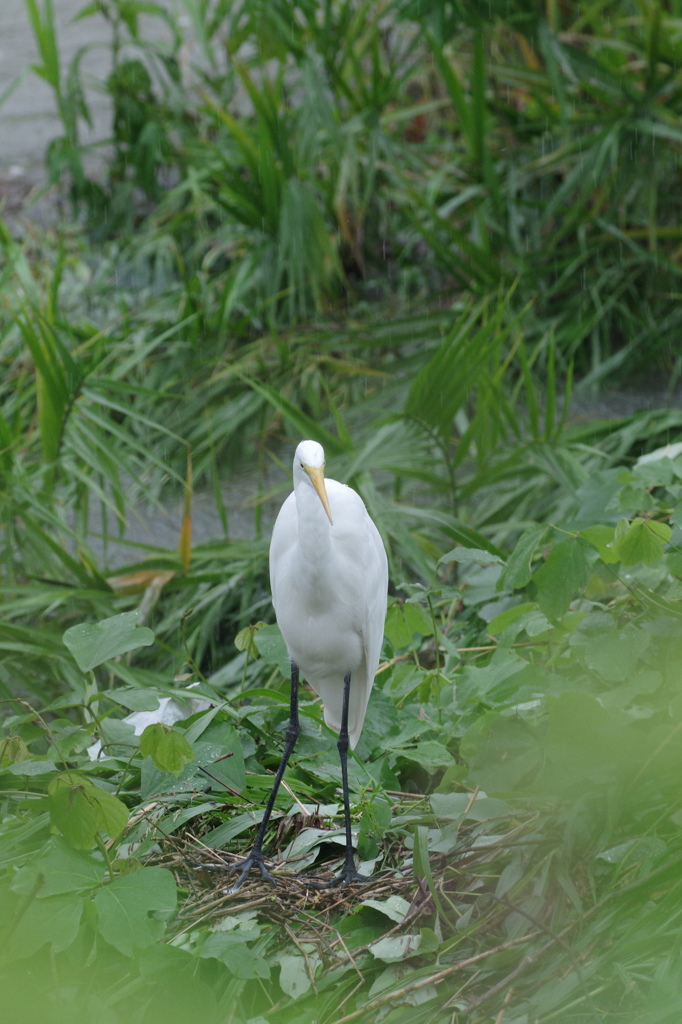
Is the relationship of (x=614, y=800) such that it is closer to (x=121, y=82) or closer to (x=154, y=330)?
(x=154, y=330)

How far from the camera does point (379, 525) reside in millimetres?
2752

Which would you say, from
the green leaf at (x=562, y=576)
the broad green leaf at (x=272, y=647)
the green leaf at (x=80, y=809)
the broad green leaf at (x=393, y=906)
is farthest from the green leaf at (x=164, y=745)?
the green leaf at (x=562, y=576)

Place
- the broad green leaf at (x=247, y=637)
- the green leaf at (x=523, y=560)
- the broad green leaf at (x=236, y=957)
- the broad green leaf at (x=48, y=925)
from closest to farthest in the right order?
the broad green leaf at (x=48, y=925), the broad green leaf at (x=236, y=957), the green leaf at (x=523, y=560), the broad green leaf at (x=247, y=637)

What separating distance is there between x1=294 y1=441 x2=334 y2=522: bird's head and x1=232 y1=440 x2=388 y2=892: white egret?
1cm

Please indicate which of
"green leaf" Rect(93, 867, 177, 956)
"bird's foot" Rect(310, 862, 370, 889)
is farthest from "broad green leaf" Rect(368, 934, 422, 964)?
"green leaf" Rect(93, 867, 177, 956)

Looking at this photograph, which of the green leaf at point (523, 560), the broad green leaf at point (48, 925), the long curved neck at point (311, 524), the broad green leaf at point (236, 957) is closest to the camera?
the broad green leaf at point (48, 925)

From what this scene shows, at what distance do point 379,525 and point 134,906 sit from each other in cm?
156

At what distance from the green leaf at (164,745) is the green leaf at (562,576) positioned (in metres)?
0.60

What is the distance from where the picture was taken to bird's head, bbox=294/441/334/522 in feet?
4.71

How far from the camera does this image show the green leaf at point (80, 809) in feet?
4.19

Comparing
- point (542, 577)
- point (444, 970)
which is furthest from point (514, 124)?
point (444, 970)

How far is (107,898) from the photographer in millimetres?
1319

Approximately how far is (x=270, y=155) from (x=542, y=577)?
8.01 feet

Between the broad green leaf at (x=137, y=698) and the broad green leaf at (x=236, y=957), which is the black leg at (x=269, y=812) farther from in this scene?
the broad green leaf at (x=137, y=698)
